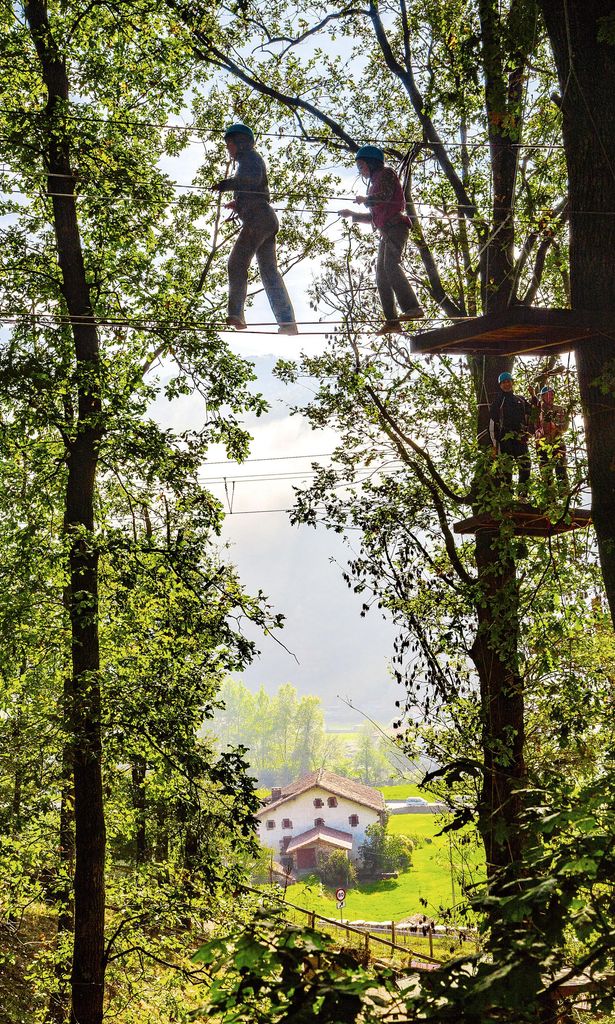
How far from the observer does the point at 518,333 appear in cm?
591

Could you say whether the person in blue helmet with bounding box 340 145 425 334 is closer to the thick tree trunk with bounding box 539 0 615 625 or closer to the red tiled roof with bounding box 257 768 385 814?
the thick tree trunk with bounding box 539 0 615 625

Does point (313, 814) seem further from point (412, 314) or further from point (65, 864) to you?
point (412, 314)

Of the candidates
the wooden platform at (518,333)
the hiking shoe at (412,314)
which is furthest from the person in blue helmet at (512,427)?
the wooden platform at (518,333)

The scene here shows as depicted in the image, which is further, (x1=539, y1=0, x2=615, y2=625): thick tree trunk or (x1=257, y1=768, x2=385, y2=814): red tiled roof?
(x1=257, y1=768, x2=385, y2=814): red tiled roof

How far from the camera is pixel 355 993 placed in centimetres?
230

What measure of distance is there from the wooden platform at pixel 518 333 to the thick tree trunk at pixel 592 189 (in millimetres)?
75

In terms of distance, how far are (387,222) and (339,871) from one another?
4732cm

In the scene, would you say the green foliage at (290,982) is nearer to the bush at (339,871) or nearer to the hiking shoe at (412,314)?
the hiking shoe at (412,314)

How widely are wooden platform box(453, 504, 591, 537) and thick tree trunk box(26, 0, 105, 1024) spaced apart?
3844mm

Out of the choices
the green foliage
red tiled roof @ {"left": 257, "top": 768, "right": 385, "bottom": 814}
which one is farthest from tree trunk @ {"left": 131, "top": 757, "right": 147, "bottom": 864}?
red tiled roof @ {"left": 257, "top": 768, "right": 385, "bottom": 814}

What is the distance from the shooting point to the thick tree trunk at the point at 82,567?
8266 millimetres

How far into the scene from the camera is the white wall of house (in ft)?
195

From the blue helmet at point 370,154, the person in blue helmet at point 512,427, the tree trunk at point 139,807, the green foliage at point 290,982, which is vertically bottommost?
the green foliage at point 290,982

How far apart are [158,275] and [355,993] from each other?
8361mm
